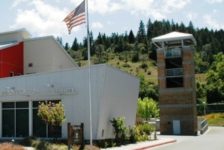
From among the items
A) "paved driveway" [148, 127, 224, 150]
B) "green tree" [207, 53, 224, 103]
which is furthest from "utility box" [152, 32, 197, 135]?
"green tree" [207, 53, 224, 103]

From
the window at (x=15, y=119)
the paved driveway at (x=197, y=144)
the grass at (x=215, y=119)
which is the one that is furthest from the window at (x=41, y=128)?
the grass at (x=215, y=119)

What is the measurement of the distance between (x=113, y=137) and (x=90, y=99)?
6013 millimetres

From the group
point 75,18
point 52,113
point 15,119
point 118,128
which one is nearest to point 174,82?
point 118,128

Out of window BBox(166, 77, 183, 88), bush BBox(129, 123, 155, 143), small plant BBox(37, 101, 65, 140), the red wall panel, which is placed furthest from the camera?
window BBox(166, 77, 183, 88)

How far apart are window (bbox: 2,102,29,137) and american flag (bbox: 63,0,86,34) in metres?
9.41

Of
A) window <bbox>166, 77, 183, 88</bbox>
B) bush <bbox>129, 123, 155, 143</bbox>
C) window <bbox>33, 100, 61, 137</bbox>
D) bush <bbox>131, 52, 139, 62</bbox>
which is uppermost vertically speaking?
bush <bbox>131, 52, 139, 62</bbox>

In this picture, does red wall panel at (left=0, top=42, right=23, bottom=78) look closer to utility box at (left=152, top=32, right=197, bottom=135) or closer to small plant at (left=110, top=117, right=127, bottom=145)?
small plant at (left=110, top=117, right=127, bottom=145)

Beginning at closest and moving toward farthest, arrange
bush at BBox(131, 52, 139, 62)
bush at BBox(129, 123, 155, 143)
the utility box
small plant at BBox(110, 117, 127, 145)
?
1. small plant at BBox(110, 117, 127, 145)
2. bush at BBox(129, 123, 155, 143)
3. the utility box
4. bush at BBox(131, 52, 139, 62)

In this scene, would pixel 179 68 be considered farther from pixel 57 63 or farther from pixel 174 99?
pixel 57 63

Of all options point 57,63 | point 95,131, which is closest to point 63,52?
point 57,63

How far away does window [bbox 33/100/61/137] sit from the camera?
34125mm

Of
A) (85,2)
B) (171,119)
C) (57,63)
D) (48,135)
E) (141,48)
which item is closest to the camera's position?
(85,2)

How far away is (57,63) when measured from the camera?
161ft

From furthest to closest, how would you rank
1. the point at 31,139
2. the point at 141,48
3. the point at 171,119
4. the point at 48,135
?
the point at 141,48 < the point at 171,119 < the point at 48,135 < the point at 31,139
